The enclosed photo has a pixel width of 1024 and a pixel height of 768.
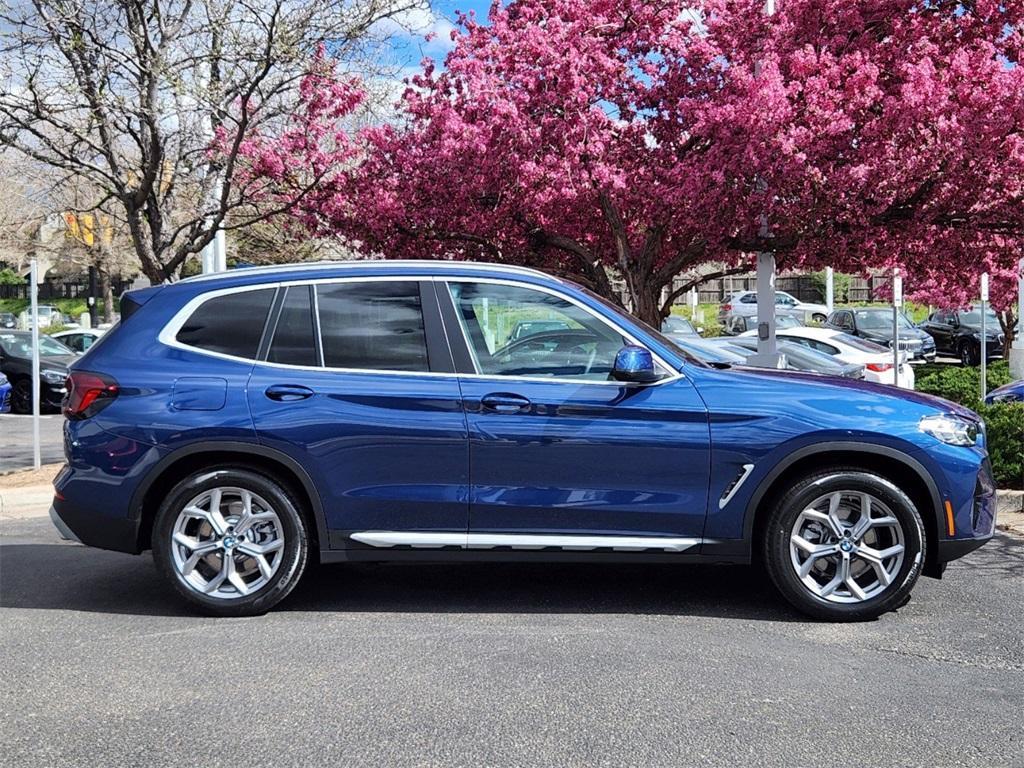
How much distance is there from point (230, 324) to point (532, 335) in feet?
5.06

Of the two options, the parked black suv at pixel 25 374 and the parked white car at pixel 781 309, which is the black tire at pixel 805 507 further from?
the parked white car at pixel 781 309

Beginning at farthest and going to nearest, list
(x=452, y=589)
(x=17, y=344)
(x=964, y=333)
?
(x=964, y=333) < (x=17, y=344) < (x=452, y=589)

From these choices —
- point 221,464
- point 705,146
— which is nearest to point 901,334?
point 705,146

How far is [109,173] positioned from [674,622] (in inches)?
300

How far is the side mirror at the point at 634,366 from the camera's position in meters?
5.25

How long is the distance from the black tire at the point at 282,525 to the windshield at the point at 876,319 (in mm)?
27723

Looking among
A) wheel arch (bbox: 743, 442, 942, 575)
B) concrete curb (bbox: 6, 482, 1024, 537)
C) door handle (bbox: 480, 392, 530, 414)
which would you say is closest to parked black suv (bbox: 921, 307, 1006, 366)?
concrete curb (bbox: 6, 482, 1024, 537)

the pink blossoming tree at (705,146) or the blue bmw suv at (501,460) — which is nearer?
the blue bmw suv at (501,460)

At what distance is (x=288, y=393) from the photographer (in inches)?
214

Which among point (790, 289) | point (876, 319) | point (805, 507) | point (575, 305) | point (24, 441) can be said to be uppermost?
point (790, 289)

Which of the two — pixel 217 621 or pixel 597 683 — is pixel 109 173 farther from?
pixel 597 683

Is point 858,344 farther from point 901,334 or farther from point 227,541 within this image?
point 227,541

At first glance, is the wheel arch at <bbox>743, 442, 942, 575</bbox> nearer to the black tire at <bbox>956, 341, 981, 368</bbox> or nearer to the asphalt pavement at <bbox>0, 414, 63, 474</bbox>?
the asphalt pavement at <bbox>0, 414, 63, 474</bbox>

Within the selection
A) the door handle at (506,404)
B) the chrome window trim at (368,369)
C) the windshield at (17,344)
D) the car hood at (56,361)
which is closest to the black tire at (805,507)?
the chrome window trim at (368,369)
